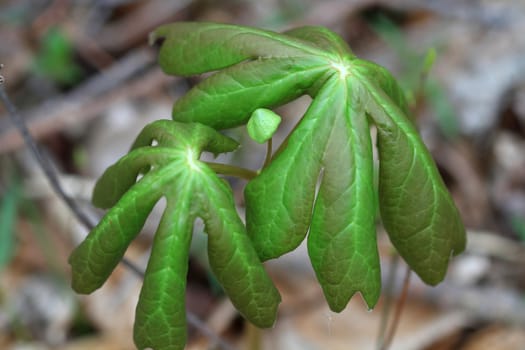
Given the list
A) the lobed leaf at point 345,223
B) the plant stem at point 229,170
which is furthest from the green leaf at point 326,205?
the plant stem at point 229,170

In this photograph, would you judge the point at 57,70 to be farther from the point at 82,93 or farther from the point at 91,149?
the point at 91,149

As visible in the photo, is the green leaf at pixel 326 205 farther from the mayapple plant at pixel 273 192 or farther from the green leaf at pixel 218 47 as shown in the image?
the green leaf at pixel 218 47

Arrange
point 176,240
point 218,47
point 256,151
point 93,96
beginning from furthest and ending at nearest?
point 93,96
point 256,151
point 218,47
point 176,240

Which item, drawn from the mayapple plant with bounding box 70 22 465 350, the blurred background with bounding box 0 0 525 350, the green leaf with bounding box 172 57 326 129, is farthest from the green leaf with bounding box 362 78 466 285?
the blurred background with bounding box 0 0 525 350

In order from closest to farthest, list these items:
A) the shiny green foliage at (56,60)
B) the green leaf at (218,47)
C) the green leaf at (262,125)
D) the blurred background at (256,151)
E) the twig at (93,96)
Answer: the green leaf at (262,125) → the green leaf at (218,47) → the blurred background at (256,151) → the twig at (93,96) → the shiny green foliage at (56,60)

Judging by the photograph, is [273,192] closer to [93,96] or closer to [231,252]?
[231,252]

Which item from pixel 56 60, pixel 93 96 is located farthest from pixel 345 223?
pixel 56 60

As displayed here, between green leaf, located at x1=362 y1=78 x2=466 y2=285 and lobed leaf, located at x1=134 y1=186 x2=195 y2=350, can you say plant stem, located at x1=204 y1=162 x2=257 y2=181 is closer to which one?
lobed leaf, located at x1=134 y1=186 x2=195 y2=350
